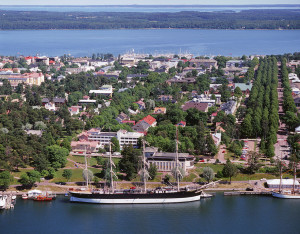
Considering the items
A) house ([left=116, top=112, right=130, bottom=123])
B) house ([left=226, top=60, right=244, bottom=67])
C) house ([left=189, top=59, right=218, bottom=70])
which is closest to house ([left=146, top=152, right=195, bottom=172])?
house ([left=116, top=112, right=130, bottom=123])

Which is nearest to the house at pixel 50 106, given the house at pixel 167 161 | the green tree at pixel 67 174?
the green tree at pixel 67 174

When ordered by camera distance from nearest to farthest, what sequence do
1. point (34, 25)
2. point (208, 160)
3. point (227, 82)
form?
point (208, 160) < point (227, 82) < point (34, 25)

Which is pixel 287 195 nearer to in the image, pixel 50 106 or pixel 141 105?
pixel 141 105

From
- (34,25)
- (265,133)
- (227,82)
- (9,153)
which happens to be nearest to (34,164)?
(9,153)

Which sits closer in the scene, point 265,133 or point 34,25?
point 265,133

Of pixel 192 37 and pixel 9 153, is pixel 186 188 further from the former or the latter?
pixel 192 37

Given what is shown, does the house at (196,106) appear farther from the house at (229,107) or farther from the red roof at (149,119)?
the red roof at (149,119)
